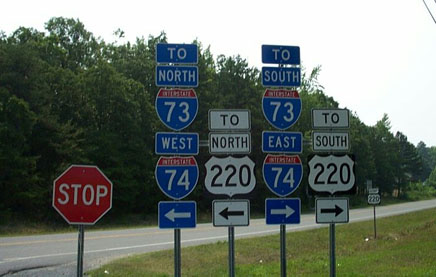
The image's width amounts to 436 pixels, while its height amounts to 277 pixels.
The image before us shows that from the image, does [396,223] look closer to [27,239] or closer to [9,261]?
[27,239]

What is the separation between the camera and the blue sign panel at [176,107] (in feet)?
26.3

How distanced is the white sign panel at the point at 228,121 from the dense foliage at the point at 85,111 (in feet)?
42.4

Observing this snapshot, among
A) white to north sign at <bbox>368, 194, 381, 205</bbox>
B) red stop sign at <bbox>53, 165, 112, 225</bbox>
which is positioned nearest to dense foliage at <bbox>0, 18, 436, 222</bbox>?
white to north sign at <bbox>368, 194, 381, 205</bbox>

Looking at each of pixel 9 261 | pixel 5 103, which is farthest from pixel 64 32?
pixel 9 261

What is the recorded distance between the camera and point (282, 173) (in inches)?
328

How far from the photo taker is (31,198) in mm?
31344

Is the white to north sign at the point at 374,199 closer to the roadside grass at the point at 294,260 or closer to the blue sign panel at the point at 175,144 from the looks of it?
the roadside grass at the point at 294,260

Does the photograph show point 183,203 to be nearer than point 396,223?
Yes

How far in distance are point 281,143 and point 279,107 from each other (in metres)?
0.56

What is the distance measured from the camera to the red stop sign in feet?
22.6

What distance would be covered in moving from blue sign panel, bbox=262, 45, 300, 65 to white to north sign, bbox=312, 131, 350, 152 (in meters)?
1.22

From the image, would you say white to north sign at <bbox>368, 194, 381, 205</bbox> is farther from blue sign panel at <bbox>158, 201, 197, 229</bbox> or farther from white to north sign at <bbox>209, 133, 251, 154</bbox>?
blue sign panel at <bbox>158, 201, 197, 229</bbox>

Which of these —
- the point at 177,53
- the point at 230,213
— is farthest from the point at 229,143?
the point at 177,53

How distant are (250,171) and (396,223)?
28728 millimetres
